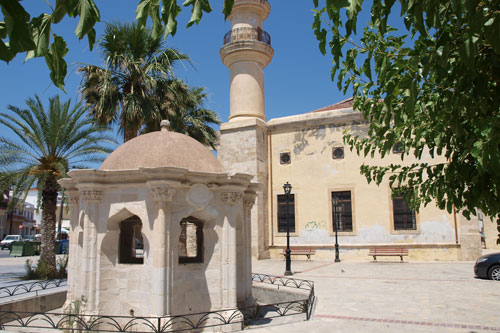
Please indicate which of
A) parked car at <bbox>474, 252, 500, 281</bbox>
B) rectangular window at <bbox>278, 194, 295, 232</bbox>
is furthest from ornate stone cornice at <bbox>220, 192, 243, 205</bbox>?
rectangular window at <bbox>278, 194, 295, 232</bbox>

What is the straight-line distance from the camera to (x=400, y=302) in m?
9.95

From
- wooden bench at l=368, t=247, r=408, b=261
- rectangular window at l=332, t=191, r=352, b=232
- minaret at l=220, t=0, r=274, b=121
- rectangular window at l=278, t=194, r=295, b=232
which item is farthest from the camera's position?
minaret at l=220, t=0, r=274, b=121

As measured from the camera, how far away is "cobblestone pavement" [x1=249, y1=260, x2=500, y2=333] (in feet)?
24.9

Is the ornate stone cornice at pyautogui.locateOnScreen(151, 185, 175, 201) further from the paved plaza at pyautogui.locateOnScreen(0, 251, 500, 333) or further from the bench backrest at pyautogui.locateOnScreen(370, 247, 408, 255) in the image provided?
the bench backrest at pyautogui.locateOnScreen(370, 247, 408, 255)

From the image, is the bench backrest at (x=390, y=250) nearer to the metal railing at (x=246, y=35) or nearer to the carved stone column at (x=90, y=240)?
the metal railing at (x=246, y=35)

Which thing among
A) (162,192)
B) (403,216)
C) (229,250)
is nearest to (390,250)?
(403,216)

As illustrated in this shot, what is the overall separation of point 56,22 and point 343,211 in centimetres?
2167

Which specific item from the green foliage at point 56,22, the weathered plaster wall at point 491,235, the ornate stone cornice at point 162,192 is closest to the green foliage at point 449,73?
the green foliage at point 56,22

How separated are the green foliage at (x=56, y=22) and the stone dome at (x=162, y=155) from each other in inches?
221

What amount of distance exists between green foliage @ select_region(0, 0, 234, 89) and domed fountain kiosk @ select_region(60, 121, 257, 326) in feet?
16.2

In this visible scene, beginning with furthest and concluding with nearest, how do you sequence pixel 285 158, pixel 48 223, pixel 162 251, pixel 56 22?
pixel 285 158 < pixel 48 223 < pixel 162 251 < pixel 56 22

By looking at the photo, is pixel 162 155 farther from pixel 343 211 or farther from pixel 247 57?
pixel 247 57

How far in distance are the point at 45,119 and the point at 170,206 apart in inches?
411

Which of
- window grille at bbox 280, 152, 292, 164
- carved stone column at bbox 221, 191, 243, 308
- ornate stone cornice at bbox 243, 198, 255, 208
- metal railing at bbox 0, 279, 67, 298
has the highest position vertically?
window grille at bbox 280, 152, 292, 164
